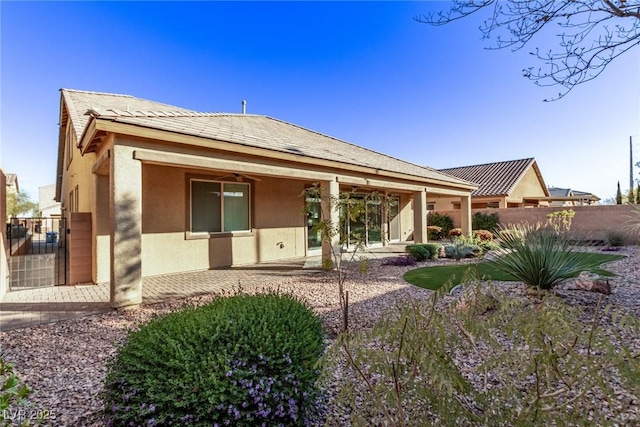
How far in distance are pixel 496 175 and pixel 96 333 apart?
1233 inches

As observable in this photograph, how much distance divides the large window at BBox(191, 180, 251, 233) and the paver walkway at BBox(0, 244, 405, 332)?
156 centimetres

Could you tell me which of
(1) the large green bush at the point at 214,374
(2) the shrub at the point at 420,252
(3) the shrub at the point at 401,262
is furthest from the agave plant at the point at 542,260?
(2) the shrub at the point at 420,252

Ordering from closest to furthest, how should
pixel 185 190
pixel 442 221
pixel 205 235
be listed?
1. pixel 185 190
2. pixel 205 235
3. pixel 442 221

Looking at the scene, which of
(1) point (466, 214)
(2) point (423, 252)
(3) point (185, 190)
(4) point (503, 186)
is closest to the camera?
(3) point (185, 190)

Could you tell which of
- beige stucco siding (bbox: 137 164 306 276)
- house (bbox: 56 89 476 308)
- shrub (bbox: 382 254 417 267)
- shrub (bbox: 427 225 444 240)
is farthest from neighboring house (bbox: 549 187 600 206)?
beige stucco siding (bbox: 137 164 306 276)

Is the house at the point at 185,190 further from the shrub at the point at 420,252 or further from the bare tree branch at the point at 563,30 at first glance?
the bare tree branch at the point at 563,30

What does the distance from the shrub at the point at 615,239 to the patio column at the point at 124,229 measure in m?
21.5

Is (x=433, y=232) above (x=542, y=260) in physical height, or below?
above

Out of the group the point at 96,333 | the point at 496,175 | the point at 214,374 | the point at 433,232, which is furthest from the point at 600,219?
the point at 96,333

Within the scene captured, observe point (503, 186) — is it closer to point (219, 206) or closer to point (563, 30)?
point (563, 30)

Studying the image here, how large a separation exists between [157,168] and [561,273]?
10.6m

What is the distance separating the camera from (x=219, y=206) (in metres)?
11.6

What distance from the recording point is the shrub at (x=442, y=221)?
923 inches

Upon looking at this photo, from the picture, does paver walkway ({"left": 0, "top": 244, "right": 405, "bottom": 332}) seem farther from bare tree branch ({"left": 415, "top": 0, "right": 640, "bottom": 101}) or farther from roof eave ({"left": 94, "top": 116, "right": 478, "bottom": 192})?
bare tree branch ({"left": 415, "top": 0, "right": 640, "bottom": 101})
